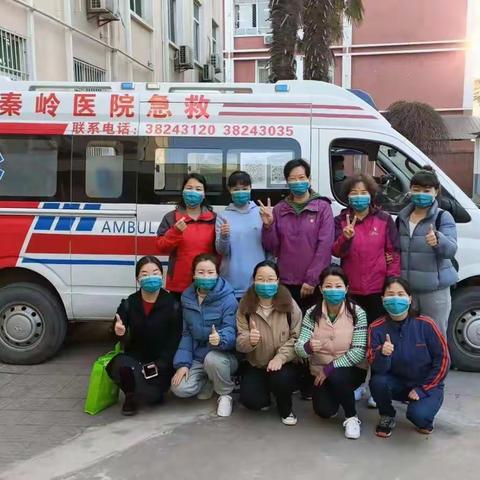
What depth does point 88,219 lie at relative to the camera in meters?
4.99

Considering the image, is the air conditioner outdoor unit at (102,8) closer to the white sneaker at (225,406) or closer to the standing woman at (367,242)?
the standing woman at (367,242)

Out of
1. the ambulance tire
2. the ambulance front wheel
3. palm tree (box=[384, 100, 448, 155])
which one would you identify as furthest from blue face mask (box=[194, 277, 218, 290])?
palm tree (box=[384, 100, 448, 155])

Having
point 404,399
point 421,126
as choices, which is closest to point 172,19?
point 421,126

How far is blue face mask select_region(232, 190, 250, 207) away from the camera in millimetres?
4383

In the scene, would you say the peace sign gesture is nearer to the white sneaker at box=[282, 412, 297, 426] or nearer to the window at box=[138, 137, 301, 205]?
the window at box=[138, 137, 301, 205]

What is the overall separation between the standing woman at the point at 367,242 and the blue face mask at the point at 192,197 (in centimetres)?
114

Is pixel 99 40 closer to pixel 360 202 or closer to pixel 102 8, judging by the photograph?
pixel 102 8

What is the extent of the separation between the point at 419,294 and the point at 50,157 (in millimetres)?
3379

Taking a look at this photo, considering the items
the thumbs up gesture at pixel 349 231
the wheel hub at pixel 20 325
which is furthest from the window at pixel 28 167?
the thumbs up gesture at pixel 349 231

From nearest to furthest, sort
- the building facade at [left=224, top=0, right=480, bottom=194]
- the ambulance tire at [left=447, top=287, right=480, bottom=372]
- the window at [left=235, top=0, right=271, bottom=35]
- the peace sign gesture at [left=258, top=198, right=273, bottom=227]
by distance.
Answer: the peace sign gesture at [left=258, top=198, right=273, bottom=227] → the ambulance tire at [left=447, top=287, right=480, bottom=372] → the building facade at [left=224, top=0, right=480, bottom=194] → the window at [left=235, top=0, right=271, bottom=35]

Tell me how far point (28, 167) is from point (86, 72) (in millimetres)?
6338

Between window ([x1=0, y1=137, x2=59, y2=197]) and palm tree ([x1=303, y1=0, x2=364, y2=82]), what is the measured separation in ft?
27.2

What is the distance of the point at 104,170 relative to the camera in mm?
5023

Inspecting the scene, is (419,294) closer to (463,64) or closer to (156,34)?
(156,34)
